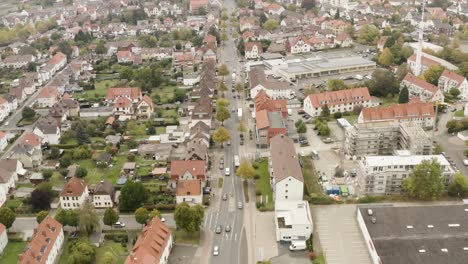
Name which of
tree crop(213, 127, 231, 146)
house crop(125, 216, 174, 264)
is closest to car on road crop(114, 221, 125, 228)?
house crop(125, 216, 174, 264)

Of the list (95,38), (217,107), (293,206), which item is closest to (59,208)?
(293,206)

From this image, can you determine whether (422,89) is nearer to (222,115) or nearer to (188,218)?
(222,115)

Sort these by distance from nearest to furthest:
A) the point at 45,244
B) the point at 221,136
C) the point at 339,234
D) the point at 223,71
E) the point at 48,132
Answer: the point at 45,244 → the point at 339,234 → the point at 221,136 → the point at 48,132 → the point at 223,71

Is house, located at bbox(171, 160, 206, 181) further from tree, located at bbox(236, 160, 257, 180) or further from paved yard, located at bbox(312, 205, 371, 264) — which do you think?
paved yard, located at bbox(312, 205, 371, 264)

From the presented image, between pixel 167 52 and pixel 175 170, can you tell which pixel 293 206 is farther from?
pixel 167 52

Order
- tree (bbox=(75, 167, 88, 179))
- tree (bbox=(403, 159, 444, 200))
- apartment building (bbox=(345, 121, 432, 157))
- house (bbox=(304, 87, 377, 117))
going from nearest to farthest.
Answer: tree (bbox=(403, 159, 444, 200)) → tree (bbox=(75, 167, 88, 179)) → apartment building (bbox=(345, 121, 432, 157)) → house (bbox=(304, 87, 377, 117))

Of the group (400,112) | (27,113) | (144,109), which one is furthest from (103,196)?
(400,112)

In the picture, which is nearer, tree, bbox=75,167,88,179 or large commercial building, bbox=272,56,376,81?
tree, bbox=75,167,88,179
